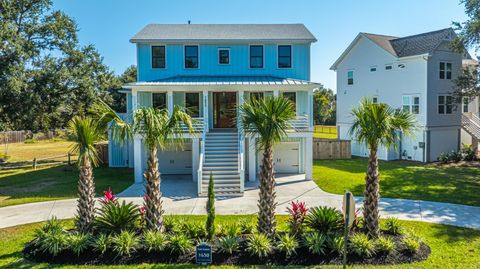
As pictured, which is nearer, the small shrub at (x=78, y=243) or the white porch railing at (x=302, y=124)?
the small shrub at (x=78, y=243)

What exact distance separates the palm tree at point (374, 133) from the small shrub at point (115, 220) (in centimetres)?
621

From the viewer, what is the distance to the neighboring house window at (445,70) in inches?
979

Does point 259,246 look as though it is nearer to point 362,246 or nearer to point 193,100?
point 362,246

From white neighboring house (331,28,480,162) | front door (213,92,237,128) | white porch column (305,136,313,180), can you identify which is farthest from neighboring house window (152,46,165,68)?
white neighboring house (331,28,480,162)

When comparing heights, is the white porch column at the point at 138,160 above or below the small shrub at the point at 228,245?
above

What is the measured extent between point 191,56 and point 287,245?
15680 mm

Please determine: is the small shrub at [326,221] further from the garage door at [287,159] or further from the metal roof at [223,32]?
the metal roof at [223,32]

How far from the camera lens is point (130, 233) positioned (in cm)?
873

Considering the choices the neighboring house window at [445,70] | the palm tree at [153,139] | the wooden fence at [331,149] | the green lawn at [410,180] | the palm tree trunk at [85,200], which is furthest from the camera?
the wooden fence at [331,149]

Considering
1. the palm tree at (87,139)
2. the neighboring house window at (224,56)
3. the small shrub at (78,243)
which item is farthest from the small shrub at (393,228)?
the neighboring house window at (224,56)

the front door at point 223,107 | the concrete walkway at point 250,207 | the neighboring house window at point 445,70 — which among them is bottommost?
the concrete walkway at point 250,207

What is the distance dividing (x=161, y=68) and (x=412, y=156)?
19656 millimetres

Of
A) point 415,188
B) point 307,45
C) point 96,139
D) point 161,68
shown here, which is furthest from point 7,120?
point 415,188

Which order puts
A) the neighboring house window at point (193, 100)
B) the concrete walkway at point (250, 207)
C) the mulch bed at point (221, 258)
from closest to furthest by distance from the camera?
the mulch bed at point (221, 258)
the concrete walkway at point (250, 207)
the neighboring house window at point (193, 100)
